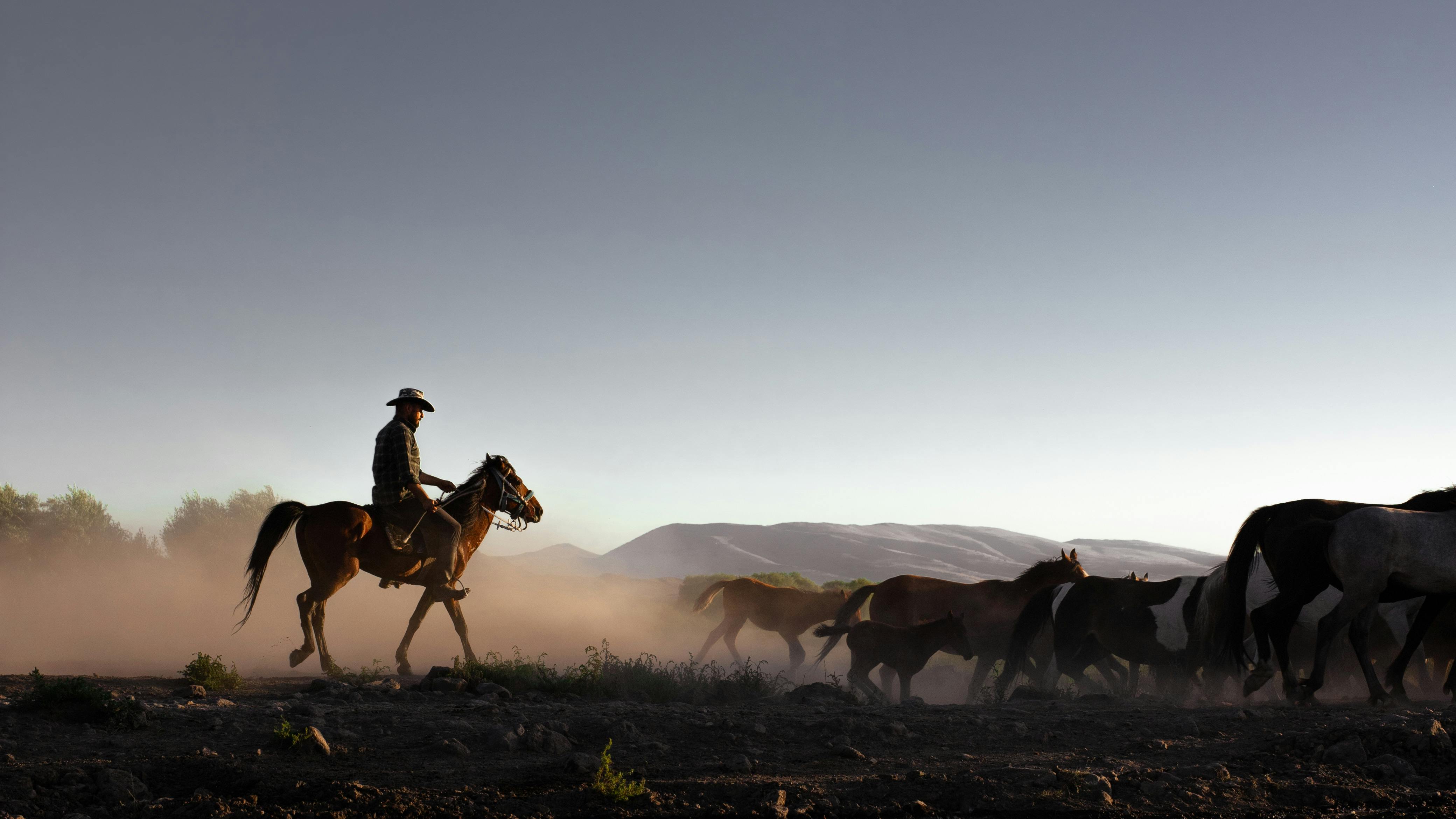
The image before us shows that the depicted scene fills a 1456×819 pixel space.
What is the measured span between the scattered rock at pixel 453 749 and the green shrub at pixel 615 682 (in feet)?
10.5

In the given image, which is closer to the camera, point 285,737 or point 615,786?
point 615,786

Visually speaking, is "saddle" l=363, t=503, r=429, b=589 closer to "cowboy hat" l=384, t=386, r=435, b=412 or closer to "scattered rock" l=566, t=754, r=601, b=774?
"cowboy hat" l=384, t=386, r=435, b=412

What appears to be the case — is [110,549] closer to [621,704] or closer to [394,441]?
[394,441]

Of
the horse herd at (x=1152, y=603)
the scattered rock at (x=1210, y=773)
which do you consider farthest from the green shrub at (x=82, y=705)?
the scattered rock at (x=1210, y=773)

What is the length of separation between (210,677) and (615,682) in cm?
417

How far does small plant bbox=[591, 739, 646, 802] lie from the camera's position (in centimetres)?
435

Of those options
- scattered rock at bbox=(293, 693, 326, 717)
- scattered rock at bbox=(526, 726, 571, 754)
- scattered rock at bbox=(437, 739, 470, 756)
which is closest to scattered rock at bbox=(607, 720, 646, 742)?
scattered rock at bbox=(526, 726, 571, 754)

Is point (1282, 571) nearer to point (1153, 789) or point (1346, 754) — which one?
point (1346, 754)

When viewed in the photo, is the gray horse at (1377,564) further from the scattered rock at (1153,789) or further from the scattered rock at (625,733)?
the scattered rock at (625,733)

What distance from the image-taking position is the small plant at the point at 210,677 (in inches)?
344

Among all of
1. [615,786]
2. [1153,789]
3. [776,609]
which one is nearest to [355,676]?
[615,786]

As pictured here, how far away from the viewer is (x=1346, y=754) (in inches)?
220

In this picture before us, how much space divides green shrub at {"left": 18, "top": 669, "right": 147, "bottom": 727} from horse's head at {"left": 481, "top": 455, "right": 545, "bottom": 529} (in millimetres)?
5293

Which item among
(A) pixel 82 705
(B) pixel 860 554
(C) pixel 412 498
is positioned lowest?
(B) pixel 860 554
